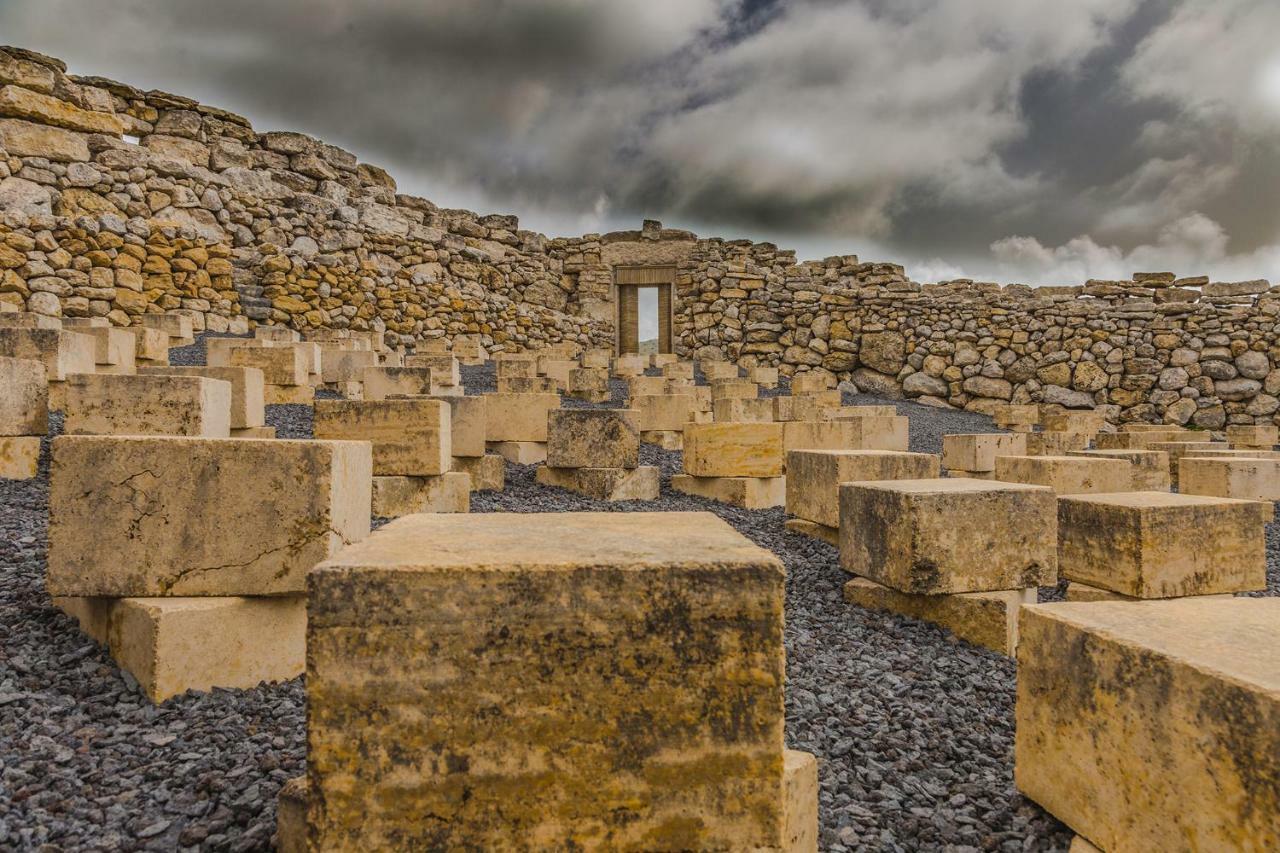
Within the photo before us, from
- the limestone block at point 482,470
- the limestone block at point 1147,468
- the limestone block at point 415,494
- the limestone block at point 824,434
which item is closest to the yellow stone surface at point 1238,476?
the limestone block at point 1147,468

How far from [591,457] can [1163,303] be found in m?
15.6

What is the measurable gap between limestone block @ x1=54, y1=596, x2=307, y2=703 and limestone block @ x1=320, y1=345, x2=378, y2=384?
692 cm

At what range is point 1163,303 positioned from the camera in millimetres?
16375

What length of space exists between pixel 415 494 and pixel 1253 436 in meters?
15.6

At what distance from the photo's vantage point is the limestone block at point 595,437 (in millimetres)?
7117

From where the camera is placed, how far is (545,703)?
1.82 metres

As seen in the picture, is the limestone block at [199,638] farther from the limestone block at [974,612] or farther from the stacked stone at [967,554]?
the limestone block at [974,612]

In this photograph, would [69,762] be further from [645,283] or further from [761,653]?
[645,283]

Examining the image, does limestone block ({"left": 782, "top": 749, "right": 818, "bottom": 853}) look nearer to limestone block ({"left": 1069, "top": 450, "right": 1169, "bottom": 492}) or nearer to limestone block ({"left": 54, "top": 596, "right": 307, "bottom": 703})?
limestone block ({"left": 54, "top": 596, "right": 307, "bottom": 703})

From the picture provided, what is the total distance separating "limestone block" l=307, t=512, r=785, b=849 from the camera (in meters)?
1.78

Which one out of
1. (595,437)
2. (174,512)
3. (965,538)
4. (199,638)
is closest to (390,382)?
(595,437)

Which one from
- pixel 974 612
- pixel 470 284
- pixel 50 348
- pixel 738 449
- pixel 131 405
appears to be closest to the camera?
pixel 974 612

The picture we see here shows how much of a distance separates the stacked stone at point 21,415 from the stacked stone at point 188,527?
2.83 m

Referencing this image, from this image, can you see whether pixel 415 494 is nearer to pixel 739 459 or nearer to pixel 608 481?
pixel 608 481
